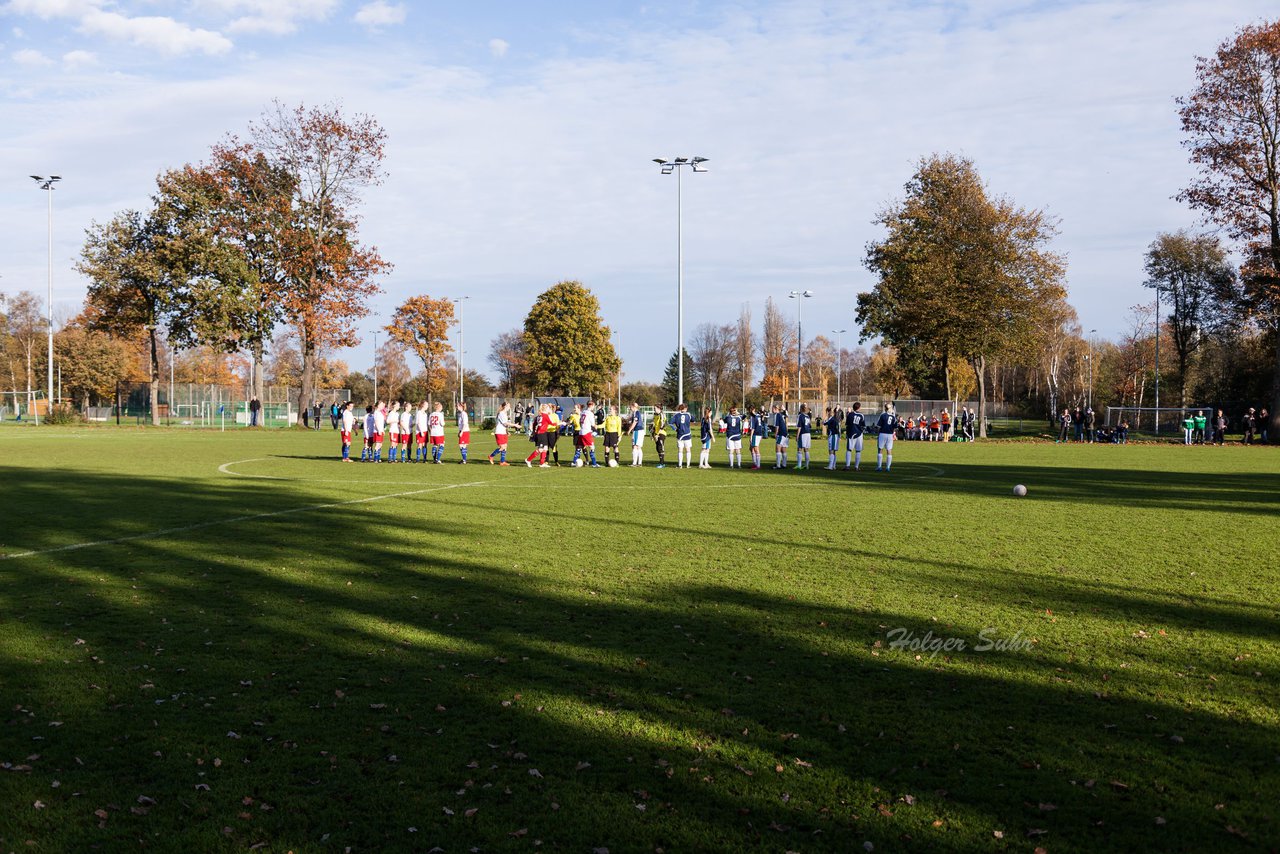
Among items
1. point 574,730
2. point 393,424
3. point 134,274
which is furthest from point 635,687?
point 134,274

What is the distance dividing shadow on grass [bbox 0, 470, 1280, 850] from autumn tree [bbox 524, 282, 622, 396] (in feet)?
276

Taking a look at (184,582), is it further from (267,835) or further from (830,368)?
(830,368)

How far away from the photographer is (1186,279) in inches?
3009

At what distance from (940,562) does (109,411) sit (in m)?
76.0

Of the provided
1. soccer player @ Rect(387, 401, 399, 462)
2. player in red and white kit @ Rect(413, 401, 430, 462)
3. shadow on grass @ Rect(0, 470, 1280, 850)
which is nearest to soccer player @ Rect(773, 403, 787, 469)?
player in red and white kit @ Rect(413, 401, 430, 462)

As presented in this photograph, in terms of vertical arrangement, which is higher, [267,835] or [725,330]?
[725,330]

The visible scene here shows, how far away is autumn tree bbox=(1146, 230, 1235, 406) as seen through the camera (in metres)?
75.6

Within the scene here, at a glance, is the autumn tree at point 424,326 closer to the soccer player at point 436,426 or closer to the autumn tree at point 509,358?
the autumn tree at point 509,358

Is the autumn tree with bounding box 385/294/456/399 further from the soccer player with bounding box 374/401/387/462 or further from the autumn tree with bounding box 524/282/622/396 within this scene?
the soccer player with bounding box 374/401/387/462

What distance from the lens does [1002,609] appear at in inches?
341

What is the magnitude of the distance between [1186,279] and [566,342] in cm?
5441

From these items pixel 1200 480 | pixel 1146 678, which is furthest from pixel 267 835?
pixel 1200 480

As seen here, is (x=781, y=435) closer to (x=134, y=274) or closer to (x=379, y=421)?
(x=379, y=421)

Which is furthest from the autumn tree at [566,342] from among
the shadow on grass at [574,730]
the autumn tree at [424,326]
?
the shadow on grass at [574,730]
